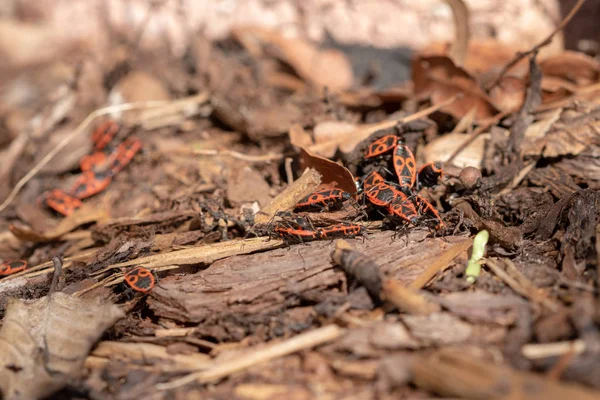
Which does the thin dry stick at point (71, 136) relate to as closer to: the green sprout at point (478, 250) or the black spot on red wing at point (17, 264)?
the black spot on red wing at point (17, 264)

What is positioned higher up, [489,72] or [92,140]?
[489,72]

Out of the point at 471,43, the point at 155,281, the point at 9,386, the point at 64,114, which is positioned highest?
the point at 471,43

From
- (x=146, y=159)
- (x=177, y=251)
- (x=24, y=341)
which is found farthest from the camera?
(x=146, y=159)

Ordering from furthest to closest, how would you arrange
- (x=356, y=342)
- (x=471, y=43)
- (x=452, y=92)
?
(x=471, y=43) < (x=452, y=92) < (x=356, y=342)

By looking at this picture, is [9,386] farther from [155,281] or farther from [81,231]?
[81,231]

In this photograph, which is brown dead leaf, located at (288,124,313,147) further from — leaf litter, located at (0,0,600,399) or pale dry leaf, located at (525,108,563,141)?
pale dry leaf, located at (525,108,563,141)

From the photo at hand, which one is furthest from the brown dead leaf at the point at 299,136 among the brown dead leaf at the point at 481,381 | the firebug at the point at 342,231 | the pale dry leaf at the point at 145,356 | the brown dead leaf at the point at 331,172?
the brown dead leaf at the point at 481,381

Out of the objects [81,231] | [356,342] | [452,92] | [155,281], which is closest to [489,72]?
[452,92]
